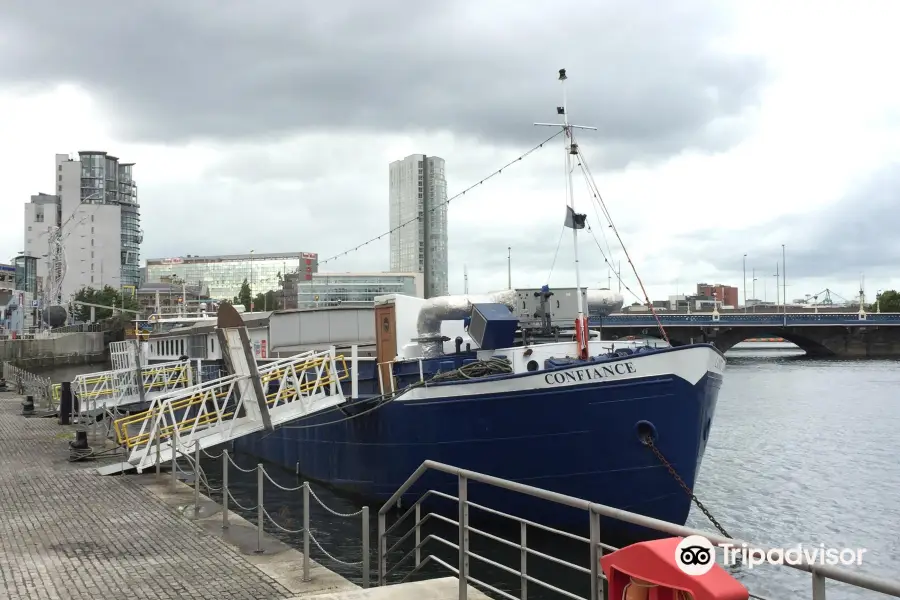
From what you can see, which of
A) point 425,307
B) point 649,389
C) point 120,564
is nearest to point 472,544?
point 649,389

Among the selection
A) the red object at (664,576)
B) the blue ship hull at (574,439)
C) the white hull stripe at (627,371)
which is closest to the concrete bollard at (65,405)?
the blue ship hull at (574,439)

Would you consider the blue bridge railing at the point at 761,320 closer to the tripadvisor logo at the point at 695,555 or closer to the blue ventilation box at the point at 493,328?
the blue ventilation box at the point at 493,328

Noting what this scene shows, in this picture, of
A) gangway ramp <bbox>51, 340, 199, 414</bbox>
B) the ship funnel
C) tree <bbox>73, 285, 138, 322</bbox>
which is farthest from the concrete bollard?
tree <bbox>73, 285, 138, 322</bbox>

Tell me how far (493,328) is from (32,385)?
3749 centimetres

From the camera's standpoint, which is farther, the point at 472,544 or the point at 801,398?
the point at 801,398

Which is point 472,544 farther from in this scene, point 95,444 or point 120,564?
point 95,444

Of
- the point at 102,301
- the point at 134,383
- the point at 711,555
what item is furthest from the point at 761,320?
the point at 711,555

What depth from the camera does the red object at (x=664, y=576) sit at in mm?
4415

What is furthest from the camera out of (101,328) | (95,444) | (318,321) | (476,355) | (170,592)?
(101,328)

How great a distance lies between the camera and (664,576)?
15.5 feet

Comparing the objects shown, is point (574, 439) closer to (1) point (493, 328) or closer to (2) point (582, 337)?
(2) point (582, 337)

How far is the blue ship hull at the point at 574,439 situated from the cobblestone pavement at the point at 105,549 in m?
6.04

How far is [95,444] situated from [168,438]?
4.07m

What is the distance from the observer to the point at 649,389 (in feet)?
49.8
